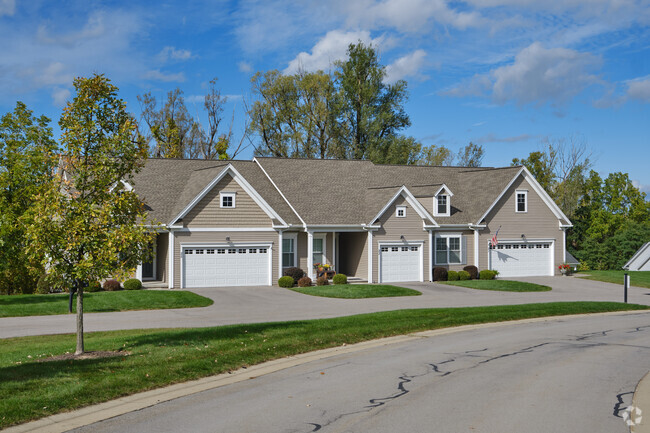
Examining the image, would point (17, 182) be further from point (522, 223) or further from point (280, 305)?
point (522, 223)

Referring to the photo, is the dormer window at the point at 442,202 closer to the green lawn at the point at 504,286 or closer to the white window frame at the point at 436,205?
the white window frame at the point at 436,205

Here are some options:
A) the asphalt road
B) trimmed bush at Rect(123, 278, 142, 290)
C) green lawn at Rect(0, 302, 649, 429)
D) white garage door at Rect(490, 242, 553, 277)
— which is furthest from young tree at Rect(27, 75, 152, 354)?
white garage door at Rect(490, 242, 553, 277)

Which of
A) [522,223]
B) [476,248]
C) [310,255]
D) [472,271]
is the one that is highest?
[522,223]

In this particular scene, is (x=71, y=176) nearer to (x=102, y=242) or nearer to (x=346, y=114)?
(x=102, y=242)

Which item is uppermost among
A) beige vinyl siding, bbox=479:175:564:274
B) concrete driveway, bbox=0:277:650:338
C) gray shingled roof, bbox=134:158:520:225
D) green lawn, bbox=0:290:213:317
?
gray shingled roof, bbox=134:158:520:225

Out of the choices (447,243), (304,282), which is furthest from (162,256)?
(447,243)

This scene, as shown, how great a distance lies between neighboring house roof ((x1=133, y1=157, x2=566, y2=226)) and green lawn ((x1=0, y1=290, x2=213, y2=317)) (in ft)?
20.5

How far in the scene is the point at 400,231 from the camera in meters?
36.9

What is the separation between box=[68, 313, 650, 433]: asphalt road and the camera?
929cm

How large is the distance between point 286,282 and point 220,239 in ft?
13.7

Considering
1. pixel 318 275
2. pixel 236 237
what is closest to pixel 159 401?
pixel 236 237

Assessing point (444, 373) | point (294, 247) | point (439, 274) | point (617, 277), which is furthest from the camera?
point (617, 277)

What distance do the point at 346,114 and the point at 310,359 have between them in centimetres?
5119

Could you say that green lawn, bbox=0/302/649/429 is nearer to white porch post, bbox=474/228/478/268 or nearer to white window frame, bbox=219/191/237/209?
white window frame, bbox=219/191/237/209
